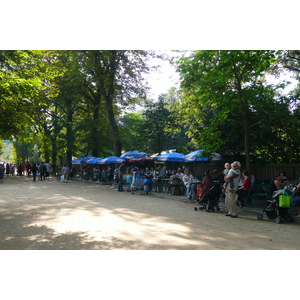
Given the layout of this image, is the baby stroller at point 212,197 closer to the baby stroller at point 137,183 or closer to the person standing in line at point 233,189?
the person standing in line at point 233,189

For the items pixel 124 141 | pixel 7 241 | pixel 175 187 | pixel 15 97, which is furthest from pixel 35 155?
pixel 7 241

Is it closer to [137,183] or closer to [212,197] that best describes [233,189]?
[212,197]

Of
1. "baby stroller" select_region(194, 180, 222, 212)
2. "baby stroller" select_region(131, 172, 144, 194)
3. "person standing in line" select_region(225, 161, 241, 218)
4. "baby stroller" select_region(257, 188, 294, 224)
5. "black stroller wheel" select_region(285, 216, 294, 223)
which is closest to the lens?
"baby stroller" select_region(257, 188, 294, 224)

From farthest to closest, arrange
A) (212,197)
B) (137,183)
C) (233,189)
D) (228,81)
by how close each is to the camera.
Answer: (137,183) → (228,81) → (212,197) → (233,189)

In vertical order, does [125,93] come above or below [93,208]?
above

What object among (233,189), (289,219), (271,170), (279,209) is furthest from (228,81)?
(289,219)

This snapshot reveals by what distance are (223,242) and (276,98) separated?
1199 centimetres

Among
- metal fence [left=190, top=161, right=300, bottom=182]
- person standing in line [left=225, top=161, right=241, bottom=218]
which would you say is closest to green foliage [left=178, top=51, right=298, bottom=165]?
metal fence [left=190, top=161, right=300, bottom=182]

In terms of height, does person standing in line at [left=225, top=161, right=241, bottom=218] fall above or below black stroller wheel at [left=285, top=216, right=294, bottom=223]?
above

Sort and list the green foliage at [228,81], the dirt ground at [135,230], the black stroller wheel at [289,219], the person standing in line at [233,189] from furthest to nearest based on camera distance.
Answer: the green foliage at [228,81] < the person standing in line at [233,189] < the black stroller wheel at [289,219] < the dirt ground at [135,230]

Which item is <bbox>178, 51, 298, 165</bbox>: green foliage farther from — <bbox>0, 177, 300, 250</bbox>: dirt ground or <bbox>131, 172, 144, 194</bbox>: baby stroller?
<bbox>131, 172, 144, 194</bbox>: baby stroller

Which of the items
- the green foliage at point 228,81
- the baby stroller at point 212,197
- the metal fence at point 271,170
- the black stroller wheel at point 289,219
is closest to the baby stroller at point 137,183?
the metal fence at point 271,170

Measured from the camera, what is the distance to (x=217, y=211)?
37.9 ft

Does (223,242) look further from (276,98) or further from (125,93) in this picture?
(125,93)
